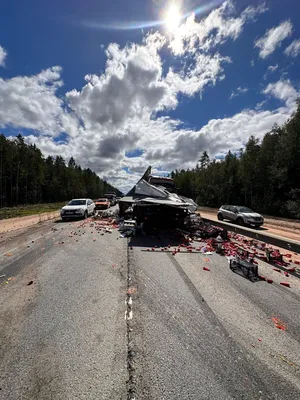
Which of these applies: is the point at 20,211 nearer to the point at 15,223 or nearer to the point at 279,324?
the point at 15,223

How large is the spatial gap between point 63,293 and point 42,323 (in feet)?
3.15

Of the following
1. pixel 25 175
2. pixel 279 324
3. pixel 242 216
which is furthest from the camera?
pixel 25 175

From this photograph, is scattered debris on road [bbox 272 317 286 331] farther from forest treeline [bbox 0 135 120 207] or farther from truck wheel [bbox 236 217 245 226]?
forest treeline [bbox 0 135 120 207]

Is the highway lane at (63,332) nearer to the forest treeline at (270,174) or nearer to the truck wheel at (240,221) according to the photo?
the truck wheel at (240,221)

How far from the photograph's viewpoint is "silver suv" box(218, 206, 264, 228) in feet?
52.8

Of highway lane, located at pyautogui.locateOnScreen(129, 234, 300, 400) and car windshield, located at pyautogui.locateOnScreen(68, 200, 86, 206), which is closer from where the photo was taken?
highway lane, located at pyautogui.locateOnScreen(129, 234, 300, 400)

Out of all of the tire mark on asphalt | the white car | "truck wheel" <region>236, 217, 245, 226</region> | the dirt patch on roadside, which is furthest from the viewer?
"truck wheel" <region>236, 217, 245, 226</region>

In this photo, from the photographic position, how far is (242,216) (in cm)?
1675

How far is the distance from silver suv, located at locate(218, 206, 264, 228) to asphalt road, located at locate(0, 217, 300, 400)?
39.5 feet

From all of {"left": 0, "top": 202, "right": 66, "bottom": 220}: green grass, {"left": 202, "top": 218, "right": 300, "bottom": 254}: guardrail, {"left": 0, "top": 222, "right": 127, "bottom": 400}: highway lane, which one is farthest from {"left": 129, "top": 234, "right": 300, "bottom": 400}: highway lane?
{"left": 0, "top": 202, "right": 66, "bottom": 220}: green grass

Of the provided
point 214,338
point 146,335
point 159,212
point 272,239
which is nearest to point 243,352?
point 214,338

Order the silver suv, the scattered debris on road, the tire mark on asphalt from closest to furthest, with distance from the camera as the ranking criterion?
the tire mark on asphalt
the scattered debris on road
the silver suv

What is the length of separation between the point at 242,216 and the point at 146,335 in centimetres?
1609

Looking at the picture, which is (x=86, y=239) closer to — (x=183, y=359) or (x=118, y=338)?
(x=118, y=338)
